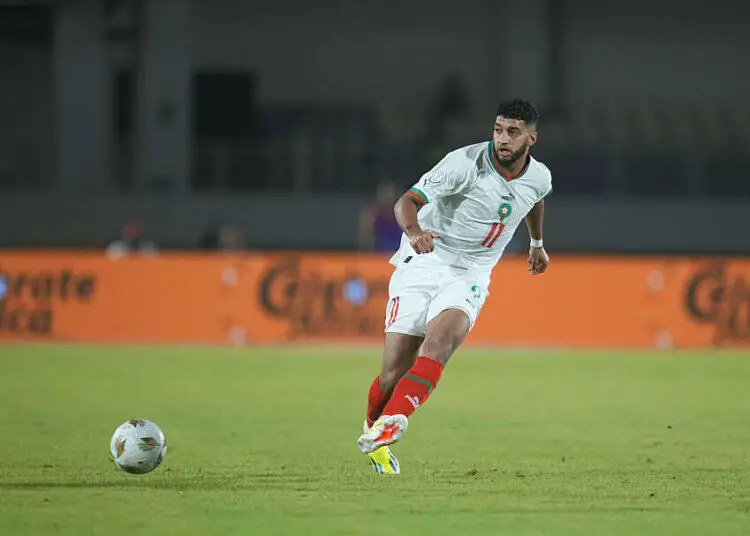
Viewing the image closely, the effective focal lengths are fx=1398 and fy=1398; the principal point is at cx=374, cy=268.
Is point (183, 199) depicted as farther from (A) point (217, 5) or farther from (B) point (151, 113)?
(A) point (217, 5)

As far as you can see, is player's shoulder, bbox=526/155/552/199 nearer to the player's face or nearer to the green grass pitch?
the player's face

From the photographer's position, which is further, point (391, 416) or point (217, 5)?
point (217, 5)

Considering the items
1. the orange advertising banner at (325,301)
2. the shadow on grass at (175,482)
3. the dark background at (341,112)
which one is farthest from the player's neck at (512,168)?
the dark background at (341,112)

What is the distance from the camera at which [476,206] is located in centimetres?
814

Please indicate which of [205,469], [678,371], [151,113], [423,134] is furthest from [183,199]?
[205,469]

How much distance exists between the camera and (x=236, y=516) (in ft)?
20.1

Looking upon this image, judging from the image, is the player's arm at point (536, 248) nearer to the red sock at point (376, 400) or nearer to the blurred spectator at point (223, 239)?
the red sock at point (376, 400)

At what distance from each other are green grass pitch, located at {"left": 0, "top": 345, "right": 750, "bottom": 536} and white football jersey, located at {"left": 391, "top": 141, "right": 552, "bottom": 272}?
49.6 inches

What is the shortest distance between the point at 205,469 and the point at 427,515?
2.05 meters

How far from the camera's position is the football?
24.0 feet

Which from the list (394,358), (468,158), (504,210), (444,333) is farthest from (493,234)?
(394,358)

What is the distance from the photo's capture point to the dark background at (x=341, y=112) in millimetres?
26828

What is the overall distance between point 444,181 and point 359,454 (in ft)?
6.09

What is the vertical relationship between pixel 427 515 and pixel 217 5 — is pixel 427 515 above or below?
below
